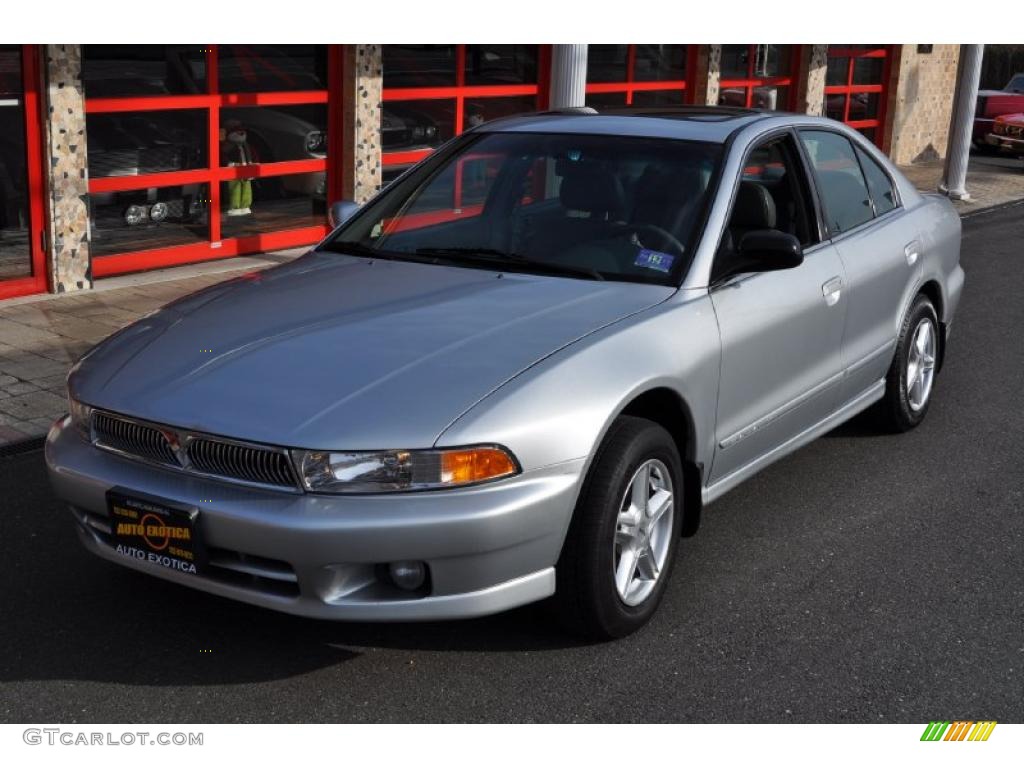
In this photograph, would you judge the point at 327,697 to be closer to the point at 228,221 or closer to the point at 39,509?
the point at 39,509

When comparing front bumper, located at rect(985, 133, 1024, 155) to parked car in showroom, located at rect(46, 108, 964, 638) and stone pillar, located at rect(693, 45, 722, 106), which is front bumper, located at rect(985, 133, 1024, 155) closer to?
stone pillar, located at rect(693, 45, 722, 106)

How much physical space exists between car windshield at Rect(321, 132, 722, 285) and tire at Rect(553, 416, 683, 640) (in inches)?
29.1

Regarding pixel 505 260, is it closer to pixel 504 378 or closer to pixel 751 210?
pixel 751 210

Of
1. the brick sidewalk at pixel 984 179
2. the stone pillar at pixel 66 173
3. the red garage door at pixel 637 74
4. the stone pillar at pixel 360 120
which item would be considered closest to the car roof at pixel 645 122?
the stone pillar at pixel 66 173

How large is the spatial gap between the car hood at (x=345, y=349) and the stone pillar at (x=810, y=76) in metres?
13.9

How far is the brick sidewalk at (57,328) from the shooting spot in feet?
22.1

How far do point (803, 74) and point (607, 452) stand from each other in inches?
584

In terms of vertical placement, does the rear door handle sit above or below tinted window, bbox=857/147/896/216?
below

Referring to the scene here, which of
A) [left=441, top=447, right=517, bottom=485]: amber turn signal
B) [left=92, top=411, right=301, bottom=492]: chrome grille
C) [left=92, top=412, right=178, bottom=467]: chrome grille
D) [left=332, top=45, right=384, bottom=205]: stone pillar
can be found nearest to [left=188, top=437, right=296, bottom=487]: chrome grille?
[left=92, top=411, right=301, bottom=492]: chrome grille

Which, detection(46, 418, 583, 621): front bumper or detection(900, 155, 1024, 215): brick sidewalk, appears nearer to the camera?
detection(46, 418, 583, 621): front bumper

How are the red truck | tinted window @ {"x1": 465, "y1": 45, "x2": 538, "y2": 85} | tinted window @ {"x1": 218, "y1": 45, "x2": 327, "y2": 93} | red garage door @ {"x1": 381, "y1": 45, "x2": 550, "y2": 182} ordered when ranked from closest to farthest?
tinted window @ {"x1": 218, "y1": 45, "x2": 327, "y2": 93}, red garage door @ {"x1": 381, "y1": 45, "x2": 550, "y2": 182}, tinted window @ {"x1": 465, "y1": 45, "x2": 538, "y2": 85}, the red truck

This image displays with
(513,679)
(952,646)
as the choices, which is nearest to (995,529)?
(952,646)


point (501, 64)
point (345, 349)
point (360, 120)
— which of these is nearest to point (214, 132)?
point (360, 120)

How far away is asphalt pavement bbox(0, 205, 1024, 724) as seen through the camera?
3908 millimetres
